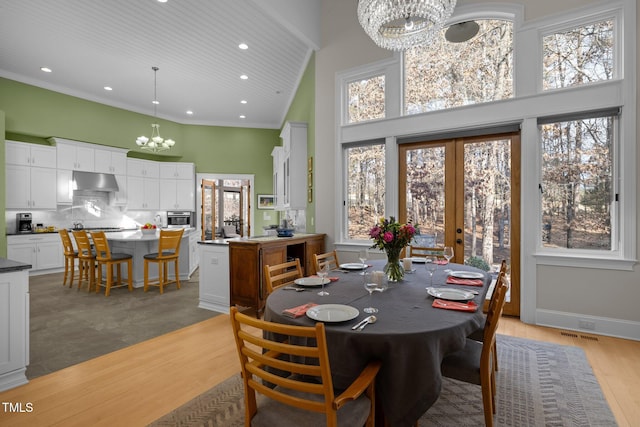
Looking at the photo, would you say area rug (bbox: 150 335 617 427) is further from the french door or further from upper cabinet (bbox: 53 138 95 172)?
upper cabinet (bbox: 53 138 95 172)

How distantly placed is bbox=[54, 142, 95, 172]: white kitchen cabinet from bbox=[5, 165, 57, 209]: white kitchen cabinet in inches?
11.7

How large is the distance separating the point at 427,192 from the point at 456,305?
9.24 ft

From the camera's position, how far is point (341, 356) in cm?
135

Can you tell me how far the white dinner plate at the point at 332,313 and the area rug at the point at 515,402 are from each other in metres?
0.94

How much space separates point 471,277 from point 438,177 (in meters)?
2.16

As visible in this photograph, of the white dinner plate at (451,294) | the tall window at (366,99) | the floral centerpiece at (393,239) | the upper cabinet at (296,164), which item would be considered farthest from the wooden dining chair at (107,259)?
the white dinner plate at (451,294)

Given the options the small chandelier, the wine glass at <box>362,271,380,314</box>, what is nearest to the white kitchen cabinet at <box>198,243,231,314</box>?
the wine glass at <box>362,271,380,314</box>

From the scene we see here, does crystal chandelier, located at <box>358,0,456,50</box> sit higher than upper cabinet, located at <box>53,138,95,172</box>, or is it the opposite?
crystal chandelier, located at <box>358,0,456,50</box>

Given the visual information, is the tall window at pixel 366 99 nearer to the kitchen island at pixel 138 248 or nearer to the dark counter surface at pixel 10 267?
the kitchen island at pixel 138 248

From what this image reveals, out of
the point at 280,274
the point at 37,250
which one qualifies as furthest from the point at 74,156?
the point at 280,274

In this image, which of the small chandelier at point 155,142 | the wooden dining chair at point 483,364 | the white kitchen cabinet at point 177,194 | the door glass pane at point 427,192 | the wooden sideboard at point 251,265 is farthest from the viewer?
the white kitchen cabinet at point 177,194

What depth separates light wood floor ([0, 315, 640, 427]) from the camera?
1964mm

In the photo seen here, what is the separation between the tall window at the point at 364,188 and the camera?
4.62 metres

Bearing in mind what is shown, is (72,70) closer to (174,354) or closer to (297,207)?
(297,207)
